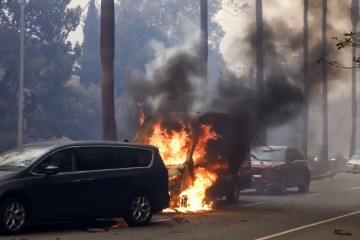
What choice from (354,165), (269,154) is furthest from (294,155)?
(354,165)

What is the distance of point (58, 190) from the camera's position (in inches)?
618

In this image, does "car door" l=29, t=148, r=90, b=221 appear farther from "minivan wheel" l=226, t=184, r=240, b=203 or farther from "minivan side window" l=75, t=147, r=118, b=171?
"minivan wheel" l=226, t=184, r=240, b=203

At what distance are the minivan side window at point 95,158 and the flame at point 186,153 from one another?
407cm

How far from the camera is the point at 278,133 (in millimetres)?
80250

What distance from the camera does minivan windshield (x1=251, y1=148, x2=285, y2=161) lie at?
103 ft

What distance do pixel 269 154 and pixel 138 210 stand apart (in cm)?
1490

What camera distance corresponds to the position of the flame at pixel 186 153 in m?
21.2

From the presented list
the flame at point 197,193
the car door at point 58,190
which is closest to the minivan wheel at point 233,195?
the flame at point 197,193

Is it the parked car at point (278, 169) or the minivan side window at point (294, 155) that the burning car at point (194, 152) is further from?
the minivan side window at point (294, 155)

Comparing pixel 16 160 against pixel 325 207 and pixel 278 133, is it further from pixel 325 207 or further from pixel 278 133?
pixel 278 133

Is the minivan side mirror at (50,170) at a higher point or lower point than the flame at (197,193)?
higher

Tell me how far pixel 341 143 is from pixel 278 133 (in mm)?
19506

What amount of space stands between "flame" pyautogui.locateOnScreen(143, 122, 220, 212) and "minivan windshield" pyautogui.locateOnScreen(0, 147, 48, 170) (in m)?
5.59

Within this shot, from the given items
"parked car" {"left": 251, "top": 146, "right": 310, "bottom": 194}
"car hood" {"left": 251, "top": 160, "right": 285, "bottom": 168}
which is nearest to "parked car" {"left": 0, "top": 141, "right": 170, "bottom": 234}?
"parked car" {"left": 251, "top": 146, "right": 310, "bottom": 194}
